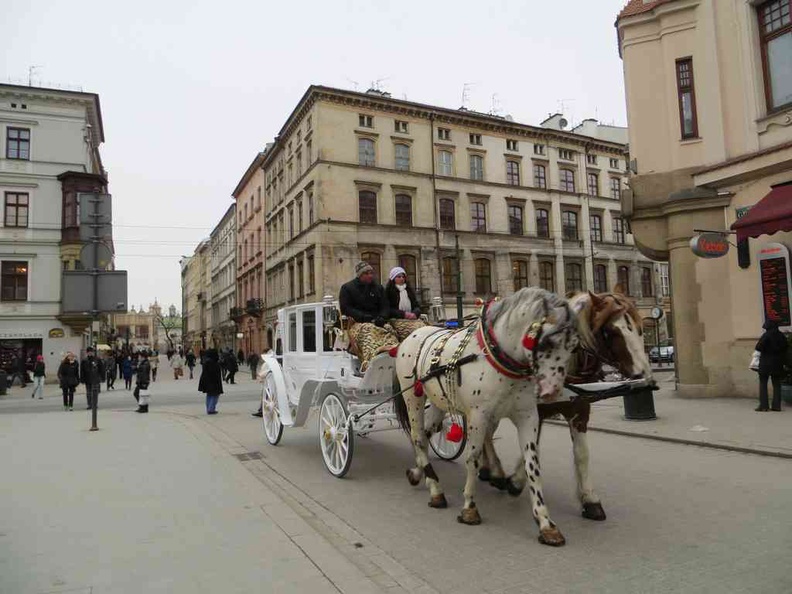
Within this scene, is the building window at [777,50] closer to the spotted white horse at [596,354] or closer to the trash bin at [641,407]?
the trash bin at [641,407]

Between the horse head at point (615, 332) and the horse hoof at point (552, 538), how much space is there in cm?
132

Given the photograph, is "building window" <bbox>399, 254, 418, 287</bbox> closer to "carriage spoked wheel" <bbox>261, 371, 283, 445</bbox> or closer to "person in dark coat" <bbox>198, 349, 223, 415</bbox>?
"person in dark coat" <bbox>198, 349, 223, 415</bbox>

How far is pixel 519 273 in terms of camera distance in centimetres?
3797

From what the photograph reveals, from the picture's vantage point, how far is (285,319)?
8.79 m

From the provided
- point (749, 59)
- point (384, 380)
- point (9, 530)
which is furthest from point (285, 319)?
point (749, 59)

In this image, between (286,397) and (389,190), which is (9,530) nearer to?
(286,397)

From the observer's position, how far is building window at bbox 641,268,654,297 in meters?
43.4

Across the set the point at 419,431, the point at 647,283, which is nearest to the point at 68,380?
the point at 419,431

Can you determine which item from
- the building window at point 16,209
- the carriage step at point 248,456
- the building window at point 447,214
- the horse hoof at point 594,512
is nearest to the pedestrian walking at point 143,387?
the carriage step at point 248,456

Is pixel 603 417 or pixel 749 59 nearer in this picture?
pixel 603 417

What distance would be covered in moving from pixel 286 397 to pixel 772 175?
35.4 ft

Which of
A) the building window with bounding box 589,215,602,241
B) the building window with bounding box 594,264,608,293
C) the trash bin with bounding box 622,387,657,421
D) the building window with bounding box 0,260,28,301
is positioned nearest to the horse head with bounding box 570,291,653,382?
the trash bin with bounding box 622,387,657,421

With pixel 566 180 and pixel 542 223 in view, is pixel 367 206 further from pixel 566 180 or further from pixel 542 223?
pixel 566 180

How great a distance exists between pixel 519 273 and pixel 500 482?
33080 millimetres
